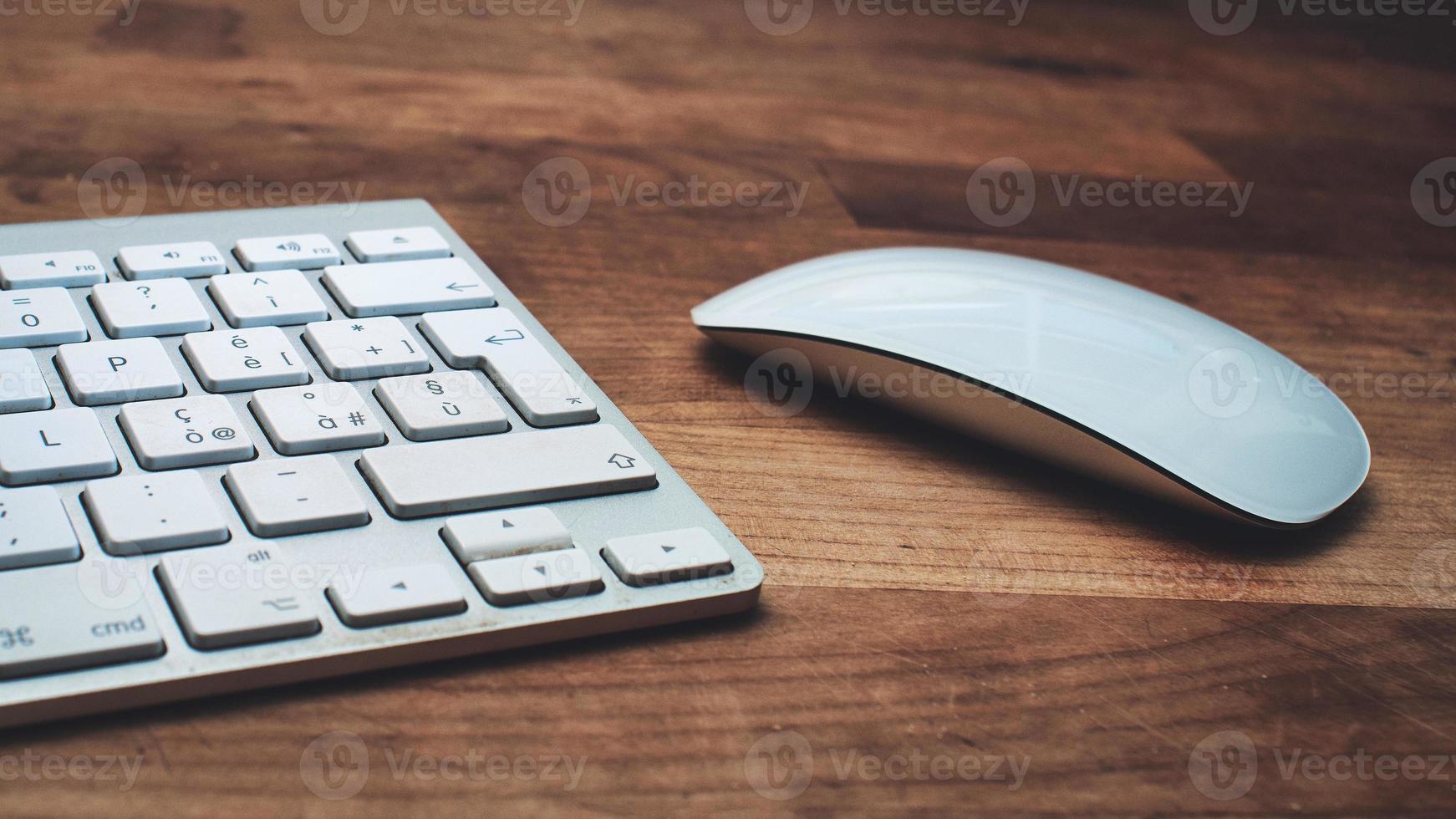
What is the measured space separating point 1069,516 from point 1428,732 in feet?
0.40

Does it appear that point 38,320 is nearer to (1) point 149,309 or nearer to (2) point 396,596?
(1) point 149,309

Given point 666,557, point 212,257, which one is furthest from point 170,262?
point 666,557

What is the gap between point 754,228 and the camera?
2.08ft

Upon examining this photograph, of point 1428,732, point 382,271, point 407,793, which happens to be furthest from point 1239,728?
point 382,271

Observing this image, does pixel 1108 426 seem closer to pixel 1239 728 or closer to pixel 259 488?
pixel 1239 728

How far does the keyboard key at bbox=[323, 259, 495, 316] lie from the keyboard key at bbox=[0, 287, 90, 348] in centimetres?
8

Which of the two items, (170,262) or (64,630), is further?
(170,262)

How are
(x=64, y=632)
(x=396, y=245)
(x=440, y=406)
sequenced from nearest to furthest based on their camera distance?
(x=64, y=632) → (x=440, y=406) → (x=396, y=245)

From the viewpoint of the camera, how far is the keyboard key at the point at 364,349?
39 cm

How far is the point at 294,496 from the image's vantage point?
1.07ft

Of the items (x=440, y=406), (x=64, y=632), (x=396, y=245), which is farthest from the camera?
(x=396, y=245)

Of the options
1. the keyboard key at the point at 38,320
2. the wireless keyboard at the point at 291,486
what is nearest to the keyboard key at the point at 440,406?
the wireless keyboard at the point at 291,486

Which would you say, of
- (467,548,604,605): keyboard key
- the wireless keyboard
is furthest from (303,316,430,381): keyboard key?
(467,548,604,605): keyboard key

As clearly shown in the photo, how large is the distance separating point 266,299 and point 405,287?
2.0 inches
